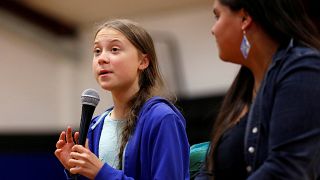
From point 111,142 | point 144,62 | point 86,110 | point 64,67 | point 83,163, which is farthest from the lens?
point 64,67

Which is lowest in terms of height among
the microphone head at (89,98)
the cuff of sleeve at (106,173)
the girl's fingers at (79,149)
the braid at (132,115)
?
the cuff of sleeve at (106,173)

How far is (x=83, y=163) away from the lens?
1.61 m

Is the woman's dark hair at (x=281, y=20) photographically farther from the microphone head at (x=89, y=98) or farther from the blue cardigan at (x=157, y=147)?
the microphone head at (x=89, y=98)

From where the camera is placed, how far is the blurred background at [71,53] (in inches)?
263

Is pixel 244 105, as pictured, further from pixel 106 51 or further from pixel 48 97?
pixel 48 97

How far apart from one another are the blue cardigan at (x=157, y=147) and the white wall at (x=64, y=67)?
4271 millimetres

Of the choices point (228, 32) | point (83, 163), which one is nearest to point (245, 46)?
point (228, 32)

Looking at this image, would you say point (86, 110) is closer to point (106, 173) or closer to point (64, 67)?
point (106, 173)

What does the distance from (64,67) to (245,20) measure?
6421 millimetres

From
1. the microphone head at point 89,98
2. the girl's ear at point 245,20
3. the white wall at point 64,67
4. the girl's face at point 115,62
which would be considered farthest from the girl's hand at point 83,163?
the white wall at point 64,67

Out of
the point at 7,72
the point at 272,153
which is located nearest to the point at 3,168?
the point at 272,153

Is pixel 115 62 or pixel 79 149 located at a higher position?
pixel 115 62

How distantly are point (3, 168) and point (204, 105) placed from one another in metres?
2.40

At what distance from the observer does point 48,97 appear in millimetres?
7449
